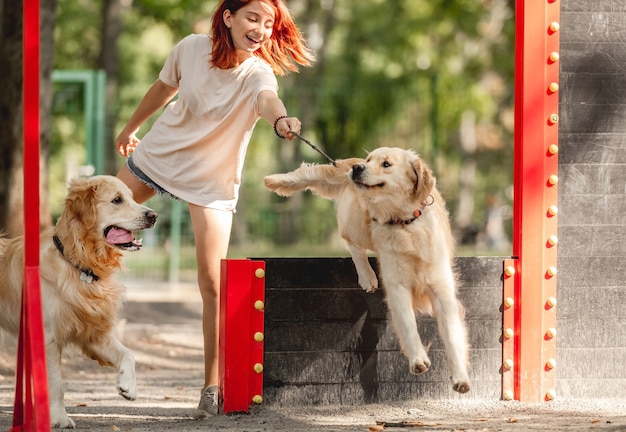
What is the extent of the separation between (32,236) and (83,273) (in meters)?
0.85

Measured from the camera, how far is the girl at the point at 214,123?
5.31 m

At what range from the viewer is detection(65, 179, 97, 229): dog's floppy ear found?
5.19 m

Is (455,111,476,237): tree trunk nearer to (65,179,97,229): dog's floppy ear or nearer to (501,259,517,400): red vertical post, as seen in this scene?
(501,259,517,400): red vertical post

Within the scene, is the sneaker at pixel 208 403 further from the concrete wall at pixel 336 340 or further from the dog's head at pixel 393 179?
the dog's head at pixel 393 179

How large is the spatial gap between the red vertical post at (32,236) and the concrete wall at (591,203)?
9.29 feet

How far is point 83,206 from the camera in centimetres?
518

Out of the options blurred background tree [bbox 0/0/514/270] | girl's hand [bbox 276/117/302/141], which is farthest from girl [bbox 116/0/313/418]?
blurred background tree [bbox 0/0/514/270]

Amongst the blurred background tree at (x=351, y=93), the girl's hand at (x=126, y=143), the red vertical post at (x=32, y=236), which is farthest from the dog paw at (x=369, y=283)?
the blurred background tree at (x=351, y=93)

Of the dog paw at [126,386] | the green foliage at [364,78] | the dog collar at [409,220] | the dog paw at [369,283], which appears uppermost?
the green foliage at [364,78]

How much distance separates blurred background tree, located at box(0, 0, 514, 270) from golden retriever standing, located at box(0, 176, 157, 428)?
801 cm

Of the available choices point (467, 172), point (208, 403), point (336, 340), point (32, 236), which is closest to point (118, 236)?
point (32, 236)

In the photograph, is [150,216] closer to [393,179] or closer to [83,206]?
[83,206]

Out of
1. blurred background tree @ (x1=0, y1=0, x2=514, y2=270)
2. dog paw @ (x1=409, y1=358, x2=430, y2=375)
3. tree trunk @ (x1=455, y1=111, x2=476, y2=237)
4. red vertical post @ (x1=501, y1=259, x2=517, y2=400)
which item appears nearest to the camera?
dog paw @ (x1=409, y1=358, x2=430, y2=375)

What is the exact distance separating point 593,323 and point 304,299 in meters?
1.61
